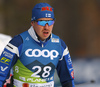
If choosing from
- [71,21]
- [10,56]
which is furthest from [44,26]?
[71,21]

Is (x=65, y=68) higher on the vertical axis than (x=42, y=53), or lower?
lower

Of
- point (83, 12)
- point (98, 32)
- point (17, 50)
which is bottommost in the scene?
point (98, 32)

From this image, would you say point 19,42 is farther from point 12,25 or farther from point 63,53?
point 12,25

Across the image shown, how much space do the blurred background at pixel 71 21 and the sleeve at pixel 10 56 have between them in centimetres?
1153

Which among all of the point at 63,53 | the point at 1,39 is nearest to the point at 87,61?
the point at 1,39

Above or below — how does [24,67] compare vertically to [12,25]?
above

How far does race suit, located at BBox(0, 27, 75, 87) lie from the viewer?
3270mm

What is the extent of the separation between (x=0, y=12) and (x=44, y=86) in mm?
12755

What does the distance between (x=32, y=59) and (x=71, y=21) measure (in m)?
12.3

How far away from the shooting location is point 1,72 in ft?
10.7

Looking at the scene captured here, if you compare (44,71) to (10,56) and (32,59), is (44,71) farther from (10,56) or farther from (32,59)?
(10,56)

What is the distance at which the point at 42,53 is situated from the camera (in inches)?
134

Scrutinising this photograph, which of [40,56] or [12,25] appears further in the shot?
[12,25]

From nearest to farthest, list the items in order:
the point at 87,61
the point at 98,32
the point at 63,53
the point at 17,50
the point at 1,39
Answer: the point at 17,50 → the point at 63,53 → the point at 1,39 → the point at 87,61 → the point at 98,32
